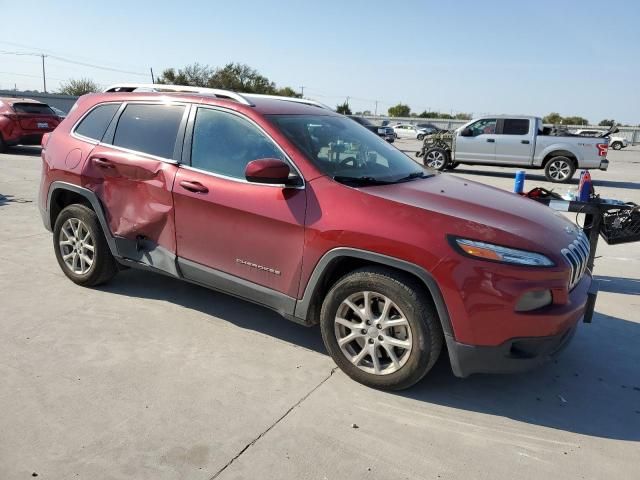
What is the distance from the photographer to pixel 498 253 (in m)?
2.85

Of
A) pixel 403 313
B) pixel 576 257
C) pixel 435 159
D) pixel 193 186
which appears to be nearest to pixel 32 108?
pixel 435 159

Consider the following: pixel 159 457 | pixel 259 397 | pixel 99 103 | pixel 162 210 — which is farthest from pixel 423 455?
pixel 99 103

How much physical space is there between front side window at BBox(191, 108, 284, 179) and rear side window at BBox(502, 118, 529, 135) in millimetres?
13406

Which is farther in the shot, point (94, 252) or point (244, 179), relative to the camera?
point (94, 252)

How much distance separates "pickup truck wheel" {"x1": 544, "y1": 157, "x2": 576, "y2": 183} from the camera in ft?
48.7

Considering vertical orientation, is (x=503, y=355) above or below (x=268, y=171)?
below

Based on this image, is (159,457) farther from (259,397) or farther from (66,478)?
(259,397)

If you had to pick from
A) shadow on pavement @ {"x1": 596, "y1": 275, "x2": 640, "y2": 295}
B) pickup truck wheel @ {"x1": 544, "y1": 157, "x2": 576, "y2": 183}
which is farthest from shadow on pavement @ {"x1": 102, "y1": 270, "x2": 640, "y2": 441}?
pickup truck wheel @ {"x1": 544, "y1": 157, "x2": 576, "y2": 183}

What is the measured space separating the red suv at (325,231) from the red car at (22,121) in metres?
12.1

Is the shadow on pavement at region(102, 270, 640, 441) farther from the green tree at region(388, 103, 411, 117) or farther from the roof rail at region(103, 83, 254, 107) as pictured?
the green tree at region(388, 103, 411, 117)

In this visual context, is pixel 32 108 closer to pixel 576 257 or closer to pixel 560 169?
pixel 560 169

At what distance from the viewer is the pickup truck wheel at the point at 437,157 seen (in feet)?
54.3

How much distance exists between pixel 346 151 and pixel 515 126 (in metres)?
13.1

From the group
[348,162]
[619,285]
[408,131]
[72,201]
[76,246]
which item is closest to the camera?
[348,162]
